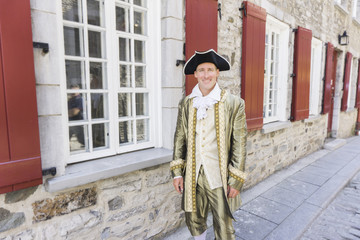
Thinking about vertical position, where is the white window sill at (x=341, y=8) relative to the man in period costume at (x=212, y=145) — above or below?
above

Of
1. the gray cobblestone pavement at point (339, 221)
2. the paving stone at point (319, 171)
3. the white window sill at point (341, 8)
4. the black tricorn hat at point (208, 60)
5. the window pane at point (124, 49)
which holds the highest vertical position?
the white window sill at point (341, 8)

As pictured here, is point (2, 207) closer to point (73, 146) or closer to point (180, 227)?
point (73, 146)

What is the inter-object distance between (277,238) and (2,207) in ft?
8.26

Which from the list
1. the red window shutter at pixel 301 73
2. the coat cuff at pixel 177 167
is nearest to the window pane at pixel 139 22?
the coat cuff at pixel 177 167

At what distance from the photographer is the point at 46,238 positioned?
186 centimetres

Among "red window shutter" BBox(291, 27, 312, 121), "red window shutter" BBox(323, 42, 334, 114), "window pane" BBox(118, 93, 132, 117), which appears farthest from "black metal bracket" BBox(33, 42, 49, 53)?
"red window shutter" BBox(323, 42, 334, 114)

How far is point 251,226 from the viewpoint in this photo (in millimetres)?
2855

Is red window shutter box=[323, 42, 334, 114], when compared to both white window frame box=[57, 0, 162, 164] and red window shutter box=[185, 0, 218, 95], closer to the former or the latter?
red window shutter box=[185, 0, 218, 95]

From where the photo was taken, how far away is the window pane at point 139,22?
8.00ft

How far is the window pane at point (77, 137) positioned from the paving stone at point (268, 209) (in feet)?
7.33

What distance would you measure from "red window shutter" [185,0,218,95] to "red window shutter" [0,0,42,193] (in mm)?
1479

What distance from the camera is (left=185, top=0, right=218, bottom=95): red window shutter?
2.62 metres

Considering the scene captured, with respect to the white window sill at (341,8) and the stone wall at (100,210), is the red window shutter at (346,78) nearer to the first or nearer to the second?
the white window sill at (341,8)

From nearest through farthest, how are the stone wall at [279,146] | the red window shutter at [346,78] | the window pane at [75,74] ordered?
the window pane at [75,74] → the stone wall at [279,146] → the red window shutter at [346,78]
